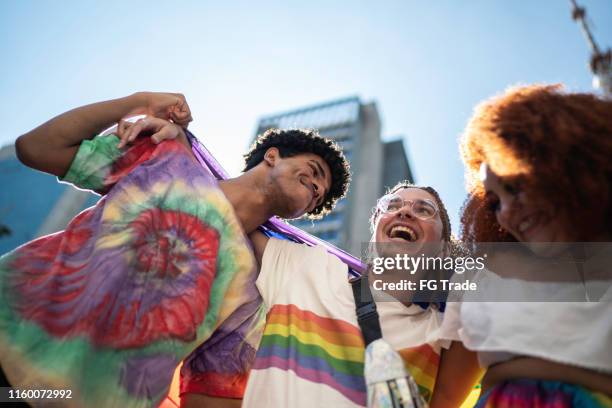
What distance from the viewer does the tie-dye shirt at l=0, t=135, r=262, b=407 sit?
1694 millimetres

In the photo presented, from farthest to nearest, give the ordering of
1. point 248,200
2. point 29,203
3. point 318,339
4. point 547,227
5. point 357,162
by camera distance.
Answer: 1. point 357,162
2. point 29,203
3. point 248,200
4. point 318,339
5. point 547,227

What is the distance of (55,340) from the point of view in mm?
1690

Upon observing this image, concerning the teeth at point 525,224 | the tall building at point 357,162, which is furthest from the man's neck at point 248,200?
the tall building at point 357,162

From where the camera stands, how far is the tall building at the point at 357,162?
38219 mm

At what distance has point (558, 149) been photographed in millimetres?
1459

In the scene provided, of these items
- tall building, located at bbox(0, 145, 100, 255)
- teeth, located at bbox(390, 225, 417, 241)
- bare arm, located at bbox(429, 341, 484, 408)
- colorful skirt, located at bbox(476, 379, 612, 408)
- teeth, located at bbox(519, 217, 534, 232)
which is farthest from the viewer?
tall building, located at bbox(0, 145, 100, 255)

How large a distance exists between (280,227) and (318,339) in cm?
112

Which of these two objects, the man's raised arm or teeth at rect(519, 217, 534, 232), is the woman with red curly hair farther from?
the man's raised arm

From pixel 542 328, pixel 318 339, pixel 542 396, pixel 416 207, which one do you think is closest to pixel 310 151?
pixel 416 207

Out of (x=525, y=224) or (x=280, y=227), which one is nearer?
(x=525, y=224)

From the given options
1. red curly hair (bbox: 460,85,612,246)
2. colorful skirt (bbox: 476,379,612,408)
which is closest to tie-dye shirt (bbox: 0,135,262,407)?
colorful skirt (bbox: 476,379,612,408)

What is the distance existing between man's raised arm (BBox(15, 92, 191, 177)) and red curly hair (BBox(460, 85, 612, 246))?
6.41 ft

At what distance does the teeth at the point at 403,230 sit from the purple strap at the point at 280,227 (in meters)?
0.39

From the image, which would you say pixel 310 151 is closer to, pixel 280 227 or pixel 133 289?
pixel 280 227
